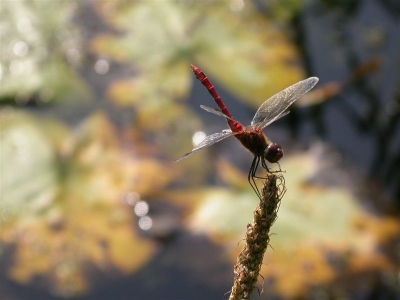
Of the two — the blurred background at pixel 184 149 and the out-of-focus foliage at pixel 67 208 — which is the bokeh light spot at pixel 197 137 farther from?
the out-of-focus foliage at pixel 67 208

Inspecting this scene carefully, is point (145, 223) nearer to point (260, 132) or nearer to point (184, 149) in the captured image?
point (184, 149)

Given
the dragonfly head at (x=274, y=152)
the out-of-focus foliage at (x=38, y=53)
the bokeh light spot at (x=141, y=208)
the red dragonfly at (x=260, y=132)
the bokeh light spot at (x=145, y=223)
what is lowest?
the dragonfly head at (x=274, y=152)

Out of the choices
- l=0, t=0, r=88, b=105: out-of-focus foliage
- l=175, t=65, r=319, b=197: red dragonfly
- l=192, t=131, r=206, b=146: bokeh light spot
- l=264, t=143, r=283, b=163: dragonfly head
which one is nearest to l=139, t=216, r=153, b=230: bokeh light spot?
l=192, t=131, r=206, b=146: bokeh light spot

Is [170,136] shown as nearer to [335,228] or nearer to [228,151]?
[228,151]

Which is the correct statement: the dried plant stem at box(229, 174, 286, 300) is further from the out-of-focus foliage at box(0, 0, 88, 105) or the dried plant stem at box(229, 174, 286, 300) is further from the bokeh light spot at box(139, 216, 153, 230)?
the out-of-focus foliage at box(0, 0, 88, 105)

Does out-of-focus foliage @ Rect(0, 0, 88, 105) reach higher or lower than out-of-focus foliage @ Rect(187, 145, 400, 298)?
higher

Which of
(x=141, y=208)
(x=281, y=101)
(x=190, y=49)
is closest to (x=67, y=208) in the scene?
(x=141, y=208)

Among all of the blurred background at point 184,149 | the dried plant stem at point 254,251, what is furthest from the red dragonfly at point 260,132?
the blurred background at point 184,149

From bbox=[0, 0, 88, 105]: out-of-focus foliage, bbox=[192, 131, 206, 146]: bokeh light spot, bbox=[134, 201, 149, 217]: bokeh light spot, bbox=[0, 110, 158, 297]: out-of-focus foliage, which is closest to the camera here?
bbox=[0, 110, 158, 297]: out-of-focus foliage
